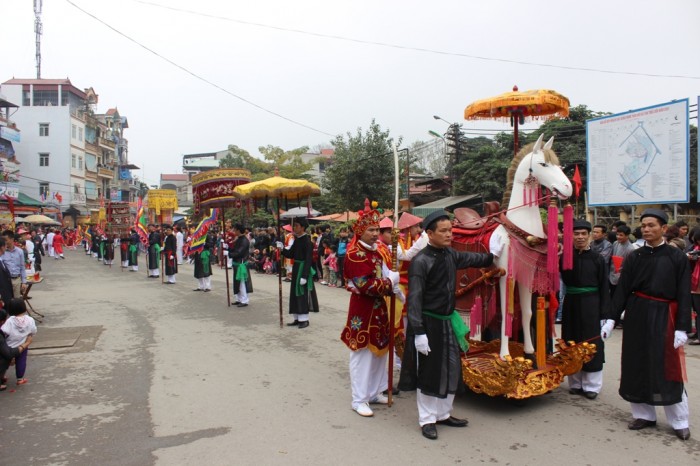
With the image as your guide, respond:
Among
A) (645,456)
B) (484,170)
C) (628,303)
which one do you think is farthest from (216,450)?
(484,170)

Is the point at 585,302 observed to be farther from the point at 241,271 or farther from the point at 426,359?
the point at 241,271

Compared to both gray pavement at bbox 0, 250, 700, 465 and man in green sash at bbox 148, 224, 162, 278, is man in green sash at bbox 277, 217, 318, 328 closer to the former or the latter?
gray pavement at bbox 0, 250, 700, 465

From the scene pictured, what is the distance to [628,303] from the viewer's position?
170 inches

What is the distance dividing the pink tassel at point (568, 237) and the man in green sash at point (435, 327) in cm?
122

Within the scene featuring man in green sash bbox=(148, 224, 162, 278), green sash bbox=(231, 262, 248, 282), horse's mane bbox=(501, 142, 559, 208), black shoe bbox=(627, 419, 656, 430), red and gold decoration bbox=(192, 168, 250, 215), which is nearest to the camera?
black shoe bbox=(627, 419, 656, 430)

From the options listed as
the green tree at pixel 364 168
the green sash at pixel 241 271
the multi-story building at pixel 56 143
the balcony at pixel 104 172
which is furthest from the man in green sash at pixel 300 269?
the balcony at pixel 104 172

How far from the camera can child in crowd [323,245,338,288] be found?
14000mm

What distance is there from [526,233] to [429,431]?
1986mm

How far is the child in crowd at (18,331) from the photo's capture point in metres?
5.48

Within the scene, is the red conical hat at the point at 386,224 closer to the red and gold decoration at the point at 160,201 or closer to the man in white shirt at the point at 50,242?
the red and gold decoration at the point at 160,201

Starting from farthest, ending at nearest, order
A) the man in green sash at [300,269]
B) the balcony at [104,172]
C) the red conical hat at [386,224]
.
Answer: the balcony at [104,172] < the man in green sash at [300,269] < the red conical hat at [386,224]

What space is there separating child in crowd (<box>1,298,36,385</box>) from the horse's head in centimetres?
562

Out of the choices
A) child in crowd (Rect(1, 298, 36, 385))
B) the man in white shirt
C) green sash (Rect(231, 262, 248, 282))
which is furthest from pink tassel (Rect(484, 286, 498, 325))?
the man in white shirt

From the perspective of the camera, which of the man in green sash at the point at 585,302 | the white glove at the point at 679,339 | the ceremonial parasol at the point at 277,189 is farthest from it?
the ceremonial parasol at the point at 277,189
